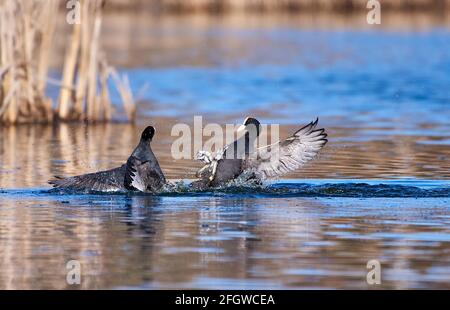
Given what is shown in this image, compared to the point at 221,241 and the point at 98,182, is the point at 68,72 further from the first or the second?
the point at 221,241

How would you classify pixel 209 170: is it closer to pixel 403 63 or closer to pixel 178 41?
pixel 403 63

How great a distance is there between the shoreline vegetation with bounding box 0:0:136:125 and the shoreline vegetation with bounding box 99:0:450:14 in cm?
4010

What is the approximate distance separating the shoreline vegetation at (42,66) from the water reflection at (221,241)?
6915 mm

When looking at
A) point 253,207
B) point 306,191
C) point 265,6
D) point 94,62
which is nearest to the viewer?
point 253,207

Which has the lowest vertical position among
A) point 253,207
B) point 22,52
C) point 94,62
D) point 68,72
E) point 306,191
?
point 253,207

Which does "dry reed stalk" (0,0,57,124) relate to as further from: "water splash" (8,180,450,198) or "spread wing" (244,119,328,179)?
"spread wing" (244,119,328,179)

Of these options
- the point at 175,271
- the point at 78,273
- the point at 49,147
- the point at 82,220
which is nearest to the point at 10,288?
the point at 78,273

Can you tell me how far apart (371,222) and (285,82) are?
785 inches

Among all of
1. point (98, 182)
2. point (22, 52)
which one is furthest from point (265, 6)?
point (98, 182)

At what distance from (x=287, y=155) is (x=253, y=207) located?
4.06ft

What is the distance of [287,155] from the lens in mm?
12422

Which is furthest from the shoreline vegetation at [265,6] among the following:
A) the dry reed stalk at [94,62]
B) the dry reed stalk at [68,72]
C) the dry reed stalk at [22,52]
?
the dry reed stalk at [22,52]

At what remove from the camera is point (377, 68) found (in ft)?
112

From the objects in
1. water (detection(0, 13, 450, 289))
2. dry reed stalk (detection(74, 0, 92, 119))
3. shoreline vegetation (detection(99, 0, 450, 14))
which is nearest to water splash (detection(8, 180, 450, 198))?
water (detection(0, 13, 450, 289))
